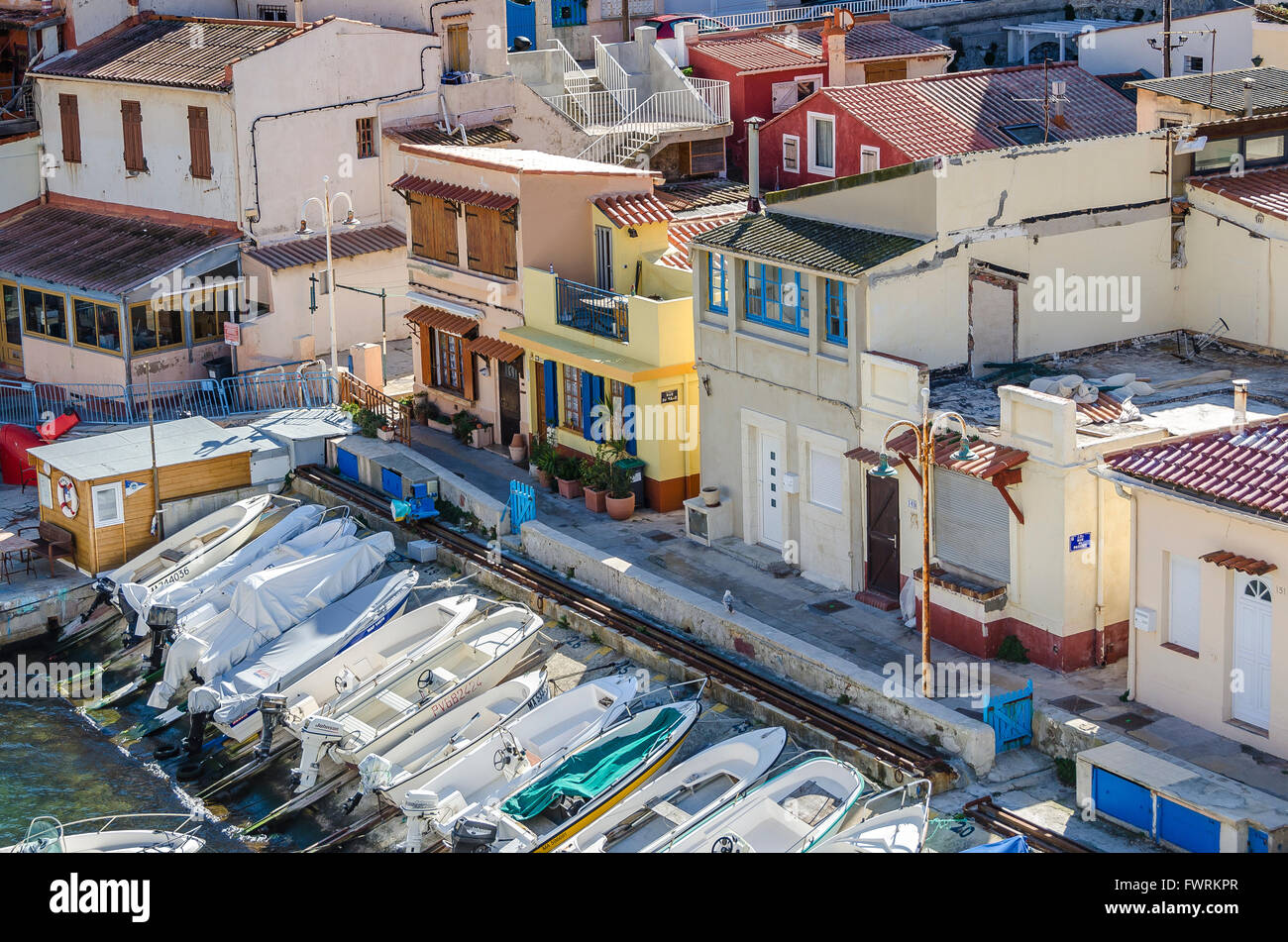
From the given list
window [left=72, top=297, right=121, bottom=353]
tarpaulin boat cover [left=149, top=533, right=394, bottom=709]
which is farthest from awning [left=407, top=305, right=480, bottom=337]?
window [left=72, top=297, right=121, bottom=353]

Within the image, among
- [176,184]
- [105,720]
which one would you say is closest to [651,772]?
[105,720]

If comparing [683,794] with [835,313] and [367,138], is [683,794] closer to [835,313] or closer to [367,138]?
[835,313]

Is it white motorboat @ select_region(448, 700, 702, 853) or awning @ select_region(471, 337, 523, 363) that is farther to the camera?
awning @ select_region(471, 337, 523, 363)

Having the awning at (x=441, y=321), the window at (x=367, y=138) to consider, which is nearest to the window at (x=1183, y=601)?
the awning at (x=441, y=321)

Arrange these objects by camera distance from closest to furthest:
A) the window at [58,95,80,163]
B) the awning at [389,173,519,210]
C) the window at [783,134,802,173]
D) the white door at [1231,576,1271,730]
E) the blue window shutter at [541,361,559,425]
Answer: the white door at [1231,576,1271,730] → the blue window shutter at [541,361,559,425] → the awning at [389,173,519,210] → the window at [783,134,802,173] → the window at [58,95,80,163]

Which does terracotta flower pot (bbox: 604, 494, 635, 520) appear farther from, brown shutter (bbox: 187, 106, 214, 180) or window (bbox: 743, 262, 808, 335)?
brown shutter (bbox: 187, 106, 214, 180)

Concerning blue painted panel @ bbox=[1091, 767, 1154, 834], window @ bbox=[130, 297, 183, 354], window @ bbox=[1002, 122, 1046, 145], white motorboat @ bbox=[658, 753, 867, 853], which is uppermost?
window @ bbox=[1002, 122, 1046, 145]
